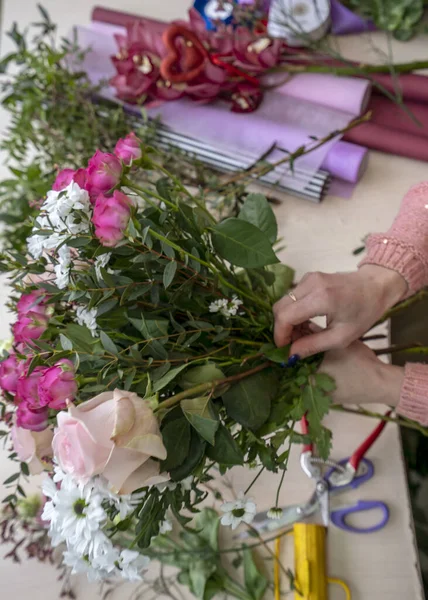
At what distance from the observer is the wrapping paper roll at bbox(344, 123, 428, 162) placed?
912mm

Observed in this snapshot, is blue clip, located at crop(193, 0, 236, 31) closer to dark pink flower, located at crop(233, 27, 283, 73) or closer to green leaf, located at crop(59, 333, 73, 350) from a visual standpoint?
dark pink flower, located at crop(233, 27, 283, 73)

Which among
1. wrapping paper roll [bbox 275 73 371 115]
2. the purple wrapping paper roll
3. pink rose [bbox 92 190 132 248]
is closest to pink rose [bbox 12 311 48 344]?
pink rose [bbox 92 190 132 248]

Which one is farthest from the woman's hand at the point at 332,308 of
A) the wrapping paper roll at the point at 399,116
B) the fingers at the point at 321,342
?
the wrapping paper roll at the point at 399,116

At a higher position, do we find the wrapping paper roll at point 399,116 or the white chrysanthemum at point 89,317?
the wrapping paper roll at point 399,116

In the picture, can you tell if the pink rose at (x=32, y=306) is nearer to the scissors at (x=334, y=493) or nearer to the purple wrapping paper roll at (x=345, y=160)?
the scissors at (x=334, y=493)

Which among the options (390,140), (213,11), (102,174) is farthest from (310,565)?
(213,11)

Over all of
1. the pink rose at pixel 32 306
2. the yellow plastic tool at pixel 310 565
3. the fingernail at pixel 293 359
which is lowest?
→ the yellow plastic tool at pixel 310 565

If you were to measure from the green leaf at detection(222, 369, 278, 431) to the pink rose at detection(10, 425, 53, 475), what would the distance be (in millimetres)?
179

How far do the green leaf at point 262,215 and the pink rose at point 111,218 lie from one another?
0.61 feet

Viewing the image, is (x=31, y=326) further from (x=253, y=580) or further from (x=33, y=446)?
(x=253, y=580)

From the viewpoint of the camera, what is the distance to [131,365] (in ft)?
1.59

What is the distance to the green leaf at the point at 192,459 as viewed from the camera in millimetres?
479

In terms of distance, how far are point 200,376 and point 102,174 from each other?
0.20 m

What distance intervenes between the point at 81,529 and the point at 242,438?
0.19 m
